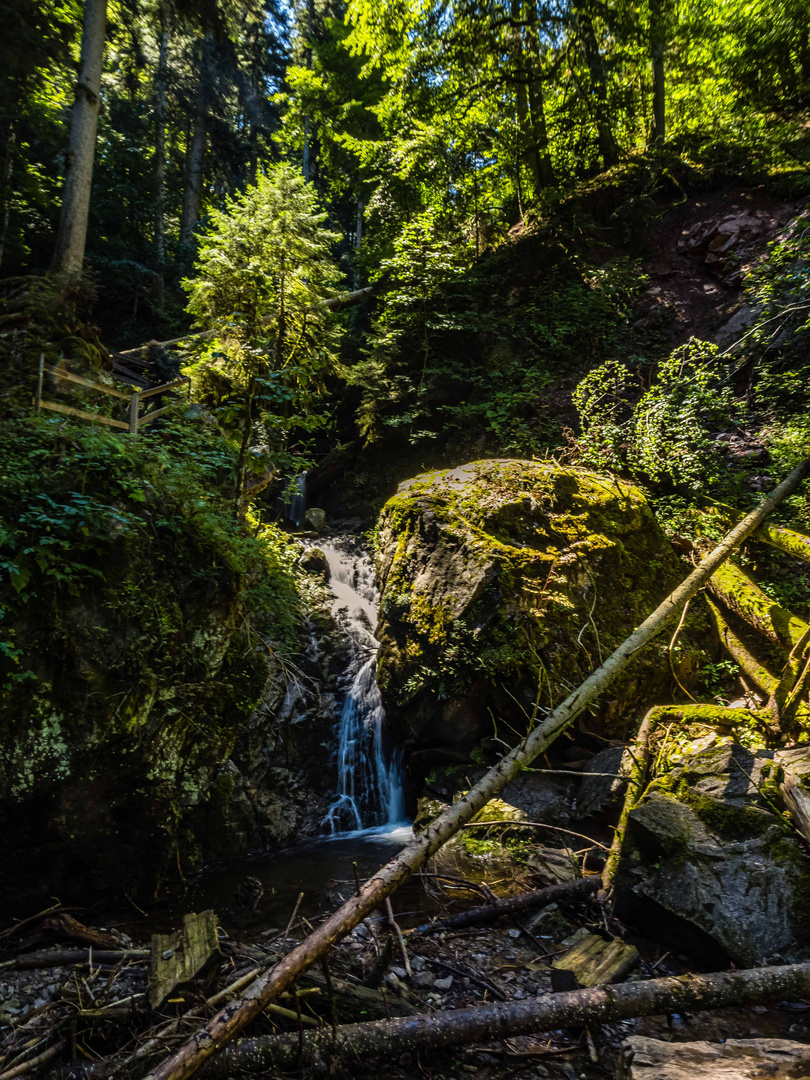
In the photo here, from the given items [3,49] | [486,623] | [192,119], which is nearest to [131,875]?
[486,623]

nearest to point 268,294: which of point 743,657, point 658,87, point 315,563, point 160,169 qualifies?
point 315,563

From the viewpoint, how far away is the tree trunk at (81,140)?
10.1 metres

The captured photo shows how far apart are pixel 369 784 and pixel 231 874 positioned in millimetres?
2501

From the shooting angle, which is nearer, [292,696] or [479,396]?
[292,696]

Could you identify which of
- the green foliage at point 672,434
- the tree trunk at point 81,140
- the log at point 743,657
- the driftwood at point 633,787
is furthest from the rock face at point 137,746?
the tree trunk at point 81,140

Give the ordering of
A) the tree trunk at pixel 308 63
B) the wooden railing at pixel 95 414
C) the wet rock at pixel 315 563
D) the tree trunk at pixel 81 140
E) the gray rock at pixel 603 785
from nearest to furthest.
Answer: the gray rock at pixel 603 785 < the wooden railing at pixel 95 414 < the tree trunk at pixel 81 140 < the wet rock at pixel 315 563 < the tree trunk at pixel 308 63

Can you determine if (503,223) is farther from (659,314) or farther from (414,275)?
(659,314)

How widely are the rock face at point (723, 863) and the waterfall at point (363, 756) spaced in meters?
4.23

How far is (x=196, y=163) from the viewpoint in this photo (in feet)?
72.1

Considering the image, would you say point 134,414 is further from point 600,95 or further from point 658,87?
point 658,87

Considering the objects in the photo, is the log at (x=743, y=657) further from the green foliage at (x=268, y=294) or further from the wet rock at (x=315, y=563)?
the wet rock at (x=315, y=563)

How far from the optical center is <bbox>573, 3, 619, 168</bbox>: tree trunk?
387 inches

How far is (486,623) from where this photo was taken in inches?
261

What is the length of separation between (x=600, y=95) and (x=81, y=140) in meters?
12.5
